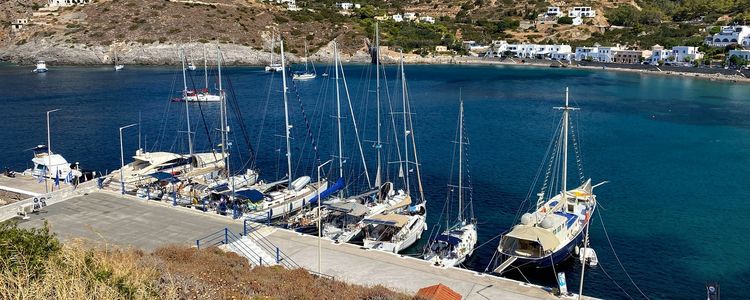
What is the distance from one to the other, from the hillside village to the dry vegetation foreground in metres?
118

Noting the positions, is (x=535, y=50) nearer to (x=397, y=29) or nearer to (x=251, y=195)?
(x=397, y=29)

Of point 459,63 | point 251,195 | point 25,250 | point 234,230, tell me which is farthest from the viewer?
point 459,63

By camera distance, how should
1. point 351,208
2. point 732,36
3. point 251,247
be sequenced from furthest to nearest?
point 732,36 < point 351,208 < point 251,247

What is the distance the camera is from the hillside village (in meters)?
137

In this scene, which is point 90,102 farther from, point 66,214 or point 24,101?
point 66,214

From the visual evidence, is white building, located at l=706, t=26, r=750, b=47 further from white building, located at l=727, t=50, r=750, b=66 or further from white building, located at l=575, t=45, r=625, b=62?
white building, located at l=575, t=45, r=625, b=62

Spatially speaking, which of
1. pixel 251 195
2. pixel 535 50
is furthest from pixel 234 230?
pixel 535 50

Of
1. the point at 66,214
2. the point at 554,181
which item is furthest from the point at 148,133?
the point at 554,181

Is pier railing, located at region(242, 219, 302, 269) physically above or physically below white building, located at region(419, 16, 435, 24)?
below

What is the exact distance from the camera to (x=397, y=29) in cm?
16262

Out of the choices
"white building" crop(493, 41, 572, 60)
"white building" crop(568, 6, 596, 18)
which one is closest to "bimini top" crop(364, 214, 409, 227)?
"white building" crop(493, 41, 572, 60)

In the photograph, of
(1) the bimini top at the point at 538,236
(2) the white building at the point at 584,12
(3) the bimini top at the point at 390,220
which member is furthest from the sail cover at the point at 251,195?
(2) the white building at the point at 584,12

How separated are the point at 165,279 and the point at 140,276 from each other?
3.59ft

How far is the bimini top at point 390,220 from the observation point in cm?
2716
